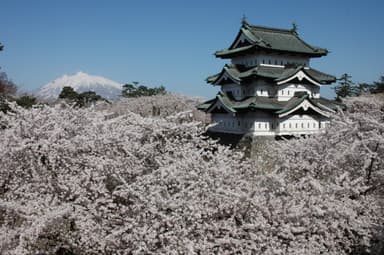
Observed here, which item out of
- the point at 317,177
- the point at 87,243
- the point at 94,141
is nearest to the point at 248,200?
the point at 317,177

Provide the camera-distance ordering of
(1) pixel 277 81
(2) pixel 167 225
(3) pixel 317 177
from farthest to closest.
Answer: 1. (1) pixel 277 81
2. (3) pixel 317 177
3. (2) pixel 167 225

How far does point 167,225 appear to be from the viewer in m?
4.69

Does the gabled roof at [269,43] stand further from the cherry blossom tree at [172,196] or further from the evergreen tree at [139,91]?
the evergreen tree at [139,91]

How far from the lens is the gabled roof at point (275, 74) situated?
16.5 meters

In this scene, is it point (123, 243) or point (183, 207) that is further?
point (123, 243)

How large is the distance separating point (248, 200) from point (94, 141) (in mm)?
3123

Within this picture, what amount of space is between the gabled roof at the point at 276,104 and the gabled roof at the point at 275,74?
1.03 m

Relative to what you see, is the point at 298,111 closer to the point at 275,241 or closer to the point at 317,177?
the point at 317,177

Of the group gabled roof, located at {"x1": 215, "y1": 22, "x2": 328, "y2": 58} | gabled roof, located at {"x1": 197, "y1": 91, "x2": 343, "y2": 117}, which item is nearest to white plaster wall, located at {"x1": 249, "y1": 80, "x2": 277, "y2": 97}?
gabled roof, located at {"x1": 197, "y1": 91, "x2": 343, "y2": 117}

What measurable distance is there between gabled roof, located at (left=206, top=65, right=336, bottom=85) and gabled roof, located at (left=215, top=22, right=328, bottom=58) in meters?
0.92

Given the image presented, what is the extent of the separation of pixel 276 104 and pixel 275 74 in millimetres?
1608

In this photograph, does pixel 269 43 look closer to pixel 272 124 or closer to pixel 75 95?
pixel 272 124

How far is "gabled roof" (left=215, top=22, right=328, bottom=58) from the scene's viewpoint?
16.9 m

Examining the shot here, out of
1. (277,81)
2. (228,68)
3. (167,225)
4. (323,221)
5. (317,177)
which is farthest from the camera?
(228,68)
